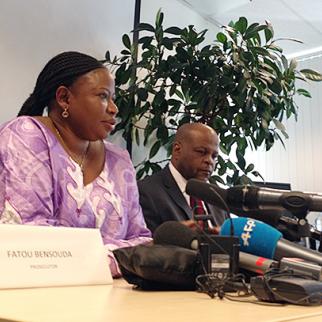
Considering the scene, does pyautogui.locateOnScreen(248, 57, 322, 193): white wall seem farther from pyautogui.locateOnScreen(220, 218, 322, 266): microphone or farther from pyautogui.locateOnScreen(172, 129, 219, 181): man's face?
pyautogui.locateOnScreen(220, 218, 322, 266): microphone

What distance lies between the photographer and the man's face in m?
2.61

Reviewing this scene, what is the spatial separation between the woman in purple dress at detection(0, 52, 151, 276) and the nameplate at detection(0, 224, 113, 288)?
0.47 ft

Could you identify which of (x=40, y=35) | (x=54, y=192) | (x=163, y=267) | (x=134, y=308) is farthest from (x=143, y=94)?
(x=134, y=308)

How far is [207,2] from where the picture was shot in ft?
12.5

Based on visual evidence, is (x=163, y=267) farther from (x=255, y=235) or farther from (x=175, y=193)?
(x=175, y=193)

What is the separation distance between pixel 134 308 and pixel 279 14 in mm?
3648

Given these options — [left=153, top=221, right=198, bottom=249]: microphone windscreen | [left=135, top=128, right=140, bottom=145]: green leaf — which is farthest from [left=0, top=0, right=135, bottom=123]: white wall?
[left=153, top=221, right=198, bottom=249]: microphone windscreen

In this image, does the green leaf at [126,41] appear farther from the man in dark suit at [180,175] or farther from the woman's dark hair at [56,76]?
the woman's dark hair at [56,76]

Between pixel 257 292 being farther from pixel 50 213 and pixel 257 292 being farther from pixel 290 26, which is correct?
pixel 290 26

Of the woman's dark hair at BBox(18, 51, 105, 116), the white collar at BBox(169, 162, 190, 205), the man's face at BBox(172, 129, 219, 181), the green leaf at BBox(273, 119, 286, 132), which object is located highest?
the woman's dark hair at BBox(18, 51, 105, 116)

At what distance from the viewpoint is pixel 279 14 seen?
12.9 feet

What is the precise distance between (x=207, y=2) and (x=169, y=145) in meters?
1.46

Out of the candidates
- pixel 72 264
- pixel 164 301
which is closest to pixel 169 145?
pixel 72 264

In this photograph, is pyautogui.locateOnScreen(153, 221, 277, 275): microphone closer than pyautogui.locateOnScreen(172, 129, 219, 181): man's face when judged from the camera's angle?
Yes
